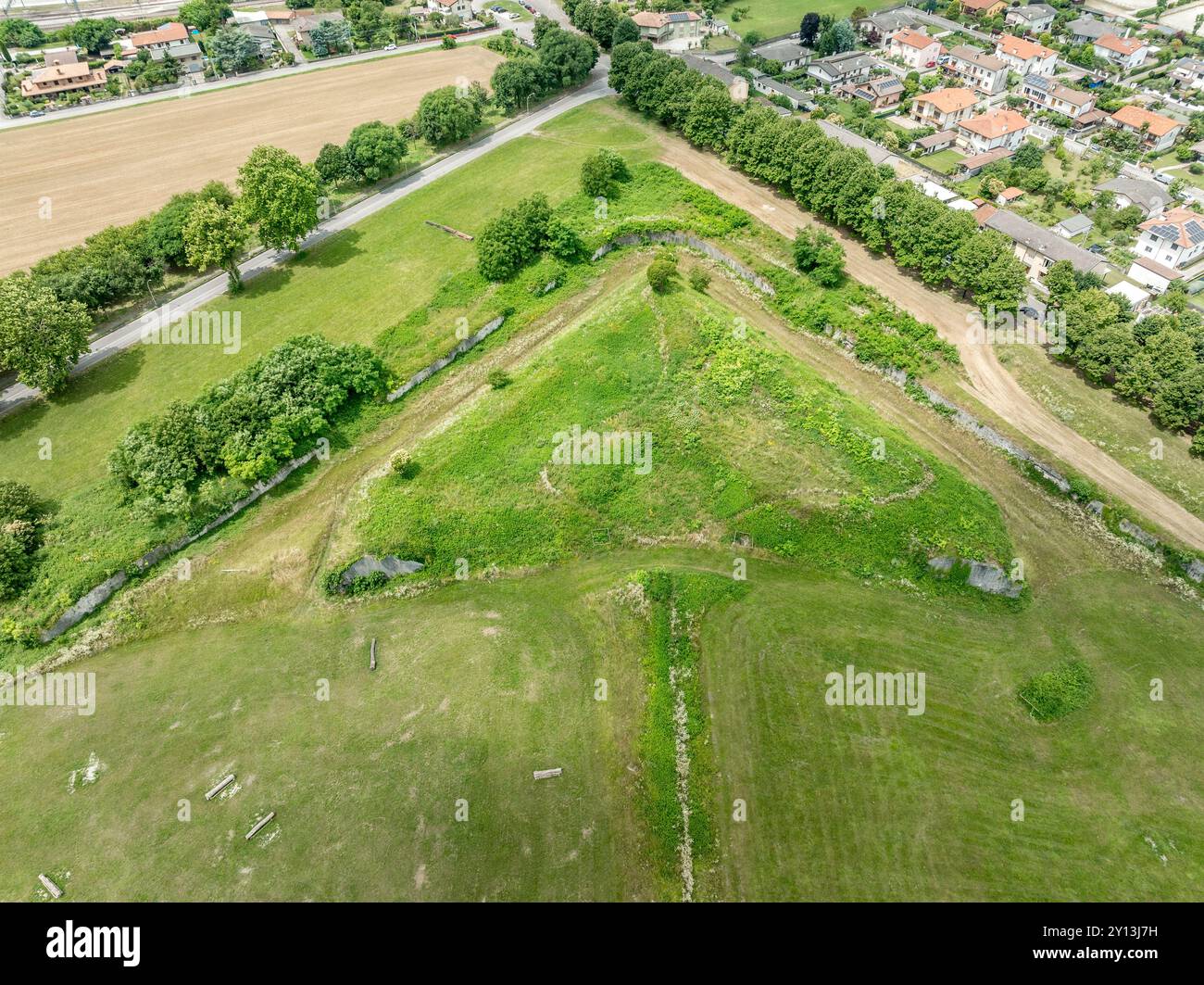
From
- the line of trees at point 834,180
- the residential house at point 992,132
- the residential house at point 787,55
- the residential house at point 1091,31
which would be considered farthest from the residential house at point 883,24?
the line of trees at point 834,180

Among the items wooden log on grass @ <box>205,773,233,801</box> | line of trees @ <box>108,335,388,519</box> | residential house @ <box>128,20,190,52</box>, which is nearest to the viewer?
wooden log on grass @ <box>205,773,233,801</box>

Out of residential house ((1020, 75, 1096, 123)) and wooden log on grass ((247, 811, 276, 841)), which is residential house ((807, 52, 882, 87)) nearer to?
residential house ((1020, 75, 1096, 123))

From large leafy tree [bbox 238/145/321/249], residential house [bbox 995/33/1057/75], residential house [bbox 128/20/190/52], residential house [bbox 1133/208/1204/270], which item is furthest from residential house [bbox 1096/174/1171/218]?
residential house [bbox 128/20/190/52]

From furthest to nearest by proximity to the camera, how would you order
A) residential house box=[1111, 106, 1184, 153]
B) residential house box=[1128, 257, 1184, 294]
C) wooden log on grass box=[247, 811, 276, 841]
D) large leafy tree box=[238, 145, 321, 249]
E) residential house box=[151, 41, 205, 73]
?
residential house box=[151, 41, 205, 73], residential house box=[1111, 106, 1184, 153], residential house box=[1128, 257, 1184, 294], large leafy tree box=[238, 145, 321, 249], wooden log on grass box=[247, 811, 276, 841]

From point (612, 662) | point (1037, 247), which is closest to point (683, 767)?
point (612, 662)

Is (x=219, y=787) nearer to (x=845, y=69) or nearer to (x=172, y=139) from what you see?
(x=172, y=139)
